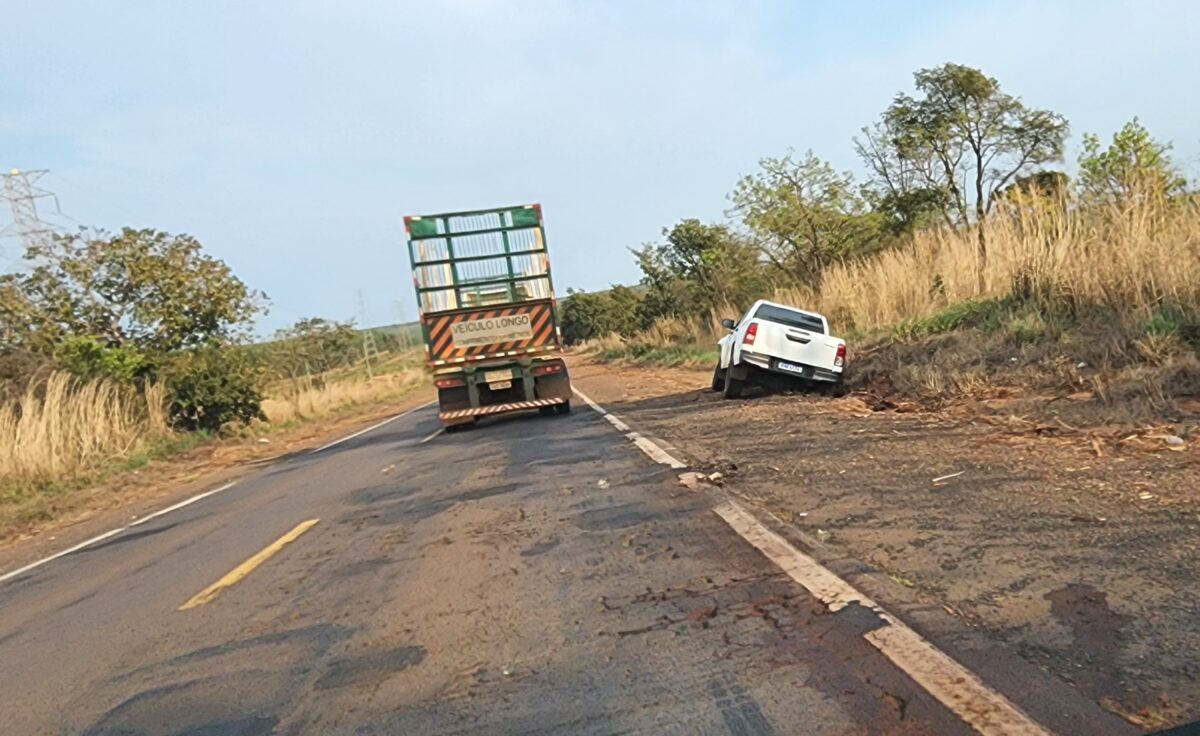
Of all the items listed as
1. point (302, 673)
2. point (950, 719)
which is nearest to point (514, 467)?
point (302, 673)

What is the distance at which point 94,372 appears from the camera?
18078mm

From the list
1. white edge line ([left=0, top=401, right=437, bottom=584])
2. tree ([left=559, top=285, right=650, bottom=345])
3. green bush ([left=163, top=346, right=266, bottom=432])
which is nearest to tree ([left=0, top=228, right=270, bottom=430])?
green bush ([left=163, top=346, right=266, bottom=432])

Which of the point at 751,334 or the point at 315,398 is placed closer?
the point at 751,334

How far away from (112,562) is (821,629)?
22.1 feet

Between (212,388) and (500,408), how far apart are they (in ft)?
27.1

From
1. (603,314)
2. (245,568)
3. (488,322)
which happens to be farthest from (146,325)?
(603,314)

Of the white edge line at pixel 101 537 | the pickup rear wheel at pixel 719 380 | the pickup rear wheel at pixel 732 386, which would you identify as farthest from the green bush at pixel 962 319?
the white edge line at pixel 101 537

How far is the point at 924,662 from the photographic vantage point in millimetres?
3266

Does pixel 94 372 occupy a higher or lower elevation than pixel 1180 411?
higher

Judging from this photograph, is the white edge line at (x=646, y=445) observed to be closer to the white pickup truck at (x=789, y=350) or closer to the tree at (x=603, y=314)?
the white pickup truck at (x=789, y=350)

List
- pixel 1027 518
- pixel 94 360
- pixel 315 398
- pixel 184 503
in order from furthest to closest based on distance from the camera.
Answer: pixel 315 398, pixel 94 360, pixel 184 503, pixel 1027 518

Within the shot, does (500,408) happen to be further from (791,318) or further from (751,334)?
(791,318)

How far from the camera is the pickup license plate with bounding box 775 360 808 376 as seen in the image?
13148 mm

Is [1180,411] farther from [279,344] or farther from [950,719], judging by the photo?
[279,344]
